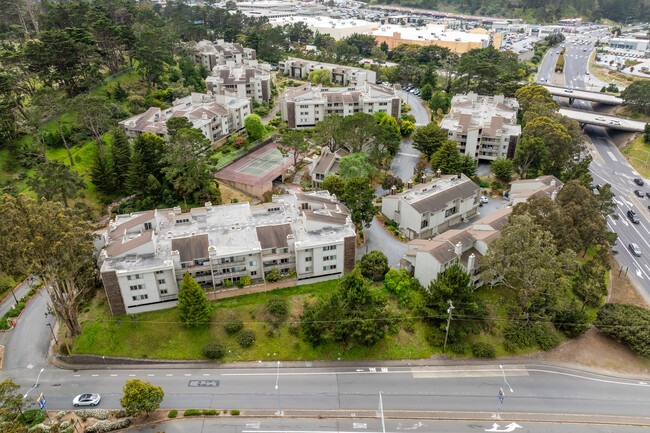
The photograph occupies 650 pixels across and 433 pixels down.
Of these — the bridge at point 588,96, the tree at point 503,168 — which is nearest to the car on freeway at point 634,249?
the tree at point 503,168

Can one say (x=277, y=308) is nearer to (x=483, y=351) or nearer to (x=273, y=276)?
(x=273, y=276)

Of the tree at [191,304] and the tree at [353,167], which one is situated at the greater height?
the tree at [353,167]

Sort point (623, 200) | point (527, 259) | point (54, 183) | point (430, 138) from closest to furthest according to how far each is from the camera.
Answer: point (527, 259), point (54, 183), point (623, 200), point (430, 138)

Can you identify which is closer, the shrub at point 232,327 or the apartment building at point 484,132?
the shrub at point 232,327

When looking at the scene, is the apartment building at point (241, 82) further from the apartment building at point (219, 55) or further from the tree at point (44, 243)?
the tree at point (44, 243)

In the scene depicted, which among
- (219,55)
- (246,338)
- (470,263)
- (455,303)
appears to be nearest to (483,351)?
(455,303)

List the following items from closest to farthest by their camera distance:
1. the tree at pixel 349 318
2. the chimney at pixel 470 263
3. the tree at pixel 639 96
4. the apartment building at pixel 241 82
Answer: the tree at pixel 349 318, the chimney at pixel 470 263, the apartment building at pixel 241 82, the tree at pixel 639 96
